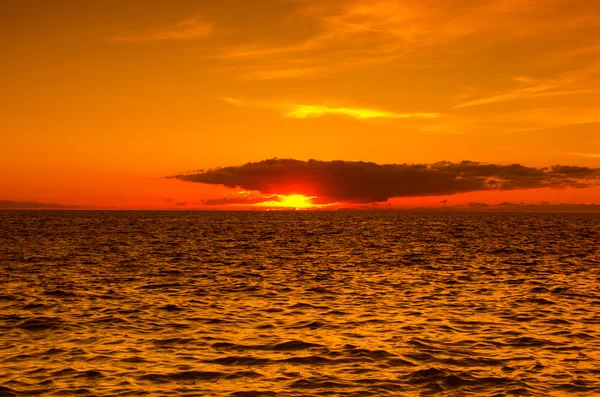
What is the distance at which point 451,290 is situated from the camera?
109 feet

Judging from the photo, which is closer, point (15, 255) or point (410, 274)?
point (410, 274)

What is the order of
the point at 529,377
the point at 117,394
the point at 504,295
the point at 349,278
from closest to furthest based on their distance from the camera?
the point at 117,394
the point at 529,377
the point at 504,295
the point at 349,278

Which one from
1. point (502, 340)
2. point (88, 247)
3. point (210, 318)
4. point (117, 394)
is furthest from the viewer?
point (88, 247)

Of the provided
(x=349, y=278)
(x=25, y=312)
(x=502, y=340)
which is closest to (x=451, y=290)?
(x=349, y=278)

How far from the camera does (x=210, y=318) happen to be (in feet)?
80.7

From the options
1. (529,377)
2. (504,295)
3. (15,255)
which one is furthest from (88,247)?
(529,377)

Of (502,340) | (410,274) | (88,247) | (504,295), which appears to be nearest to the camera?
(502,340)

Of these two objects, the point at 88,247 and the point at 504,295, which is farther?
the point at 88,247

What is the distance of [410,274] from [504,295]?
10.6m

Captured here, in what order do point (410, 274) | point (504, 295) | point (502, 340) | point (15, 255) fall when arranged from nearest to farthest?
point (502, 340) → point (504, 295) → point (410, 274) → point (15, 255)

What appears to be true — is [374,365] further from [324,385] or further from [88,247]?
[88,247]

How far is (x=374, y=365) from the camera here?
57.8 ft

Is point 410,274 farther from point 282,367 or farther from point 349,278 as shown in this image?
point 282,367

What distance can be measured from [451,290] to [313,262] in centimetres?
1888
